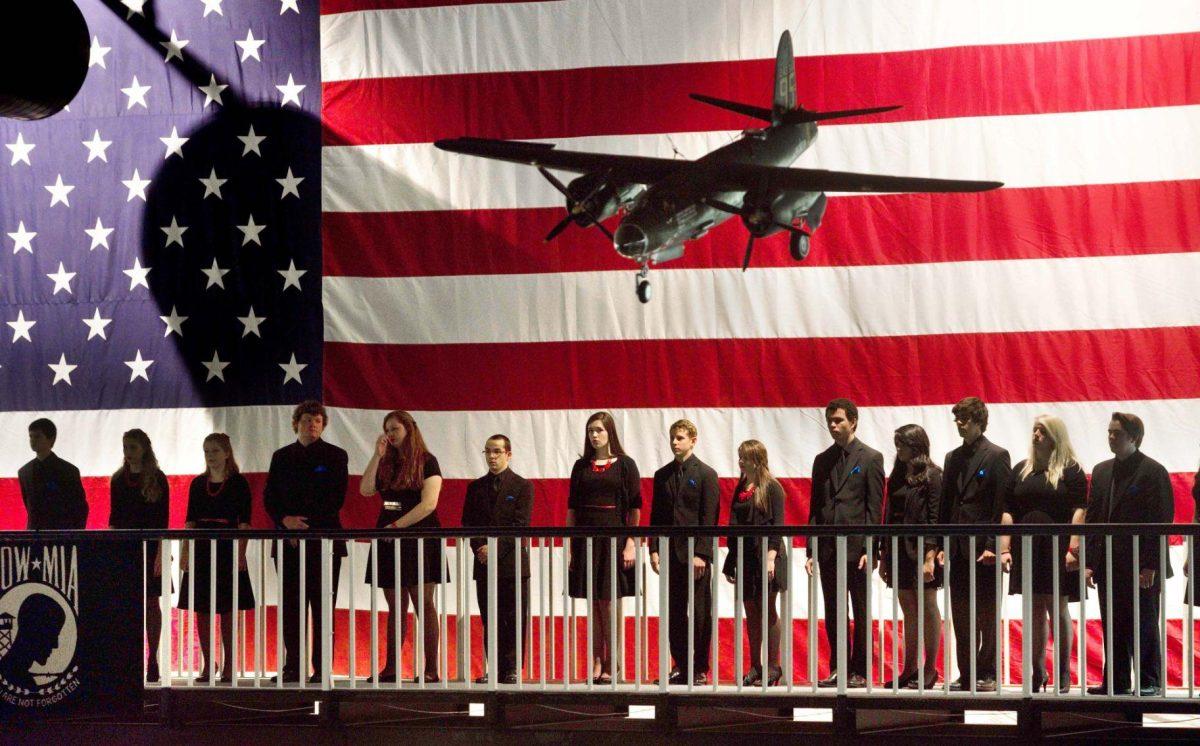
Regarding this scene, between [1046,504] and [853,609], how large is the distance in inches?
34.8

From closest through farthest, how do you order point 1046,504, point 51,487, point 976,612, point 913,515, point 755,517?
1. point 976,612
2. point 1046,504
3. point 913,515
4. point 755,517
5. point 51,487

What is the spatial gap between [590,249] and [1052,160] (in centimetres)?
231

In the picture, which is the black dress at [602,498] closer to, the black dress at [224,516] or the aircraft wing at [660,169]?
the black dress at [224,516]

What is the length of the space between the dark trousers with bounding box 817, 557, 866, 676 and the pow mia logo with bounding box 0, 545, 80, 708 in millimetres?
2805

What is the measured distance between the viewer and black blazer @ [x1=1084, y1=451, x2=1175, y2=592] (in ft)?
18.2

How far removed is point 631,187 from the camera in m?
7.30

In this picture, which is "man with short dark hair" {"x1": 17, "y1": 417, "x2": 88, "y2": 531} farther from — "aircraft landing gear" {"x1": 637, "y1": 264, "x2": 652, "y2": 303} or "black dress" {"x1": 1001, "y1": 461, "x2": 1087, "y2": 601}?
"black dress" {"x1": 1001, "y1": 461, "x2": 1087, "y2": 601}

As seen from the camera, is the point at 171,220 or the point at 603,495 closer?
the point at 603,495

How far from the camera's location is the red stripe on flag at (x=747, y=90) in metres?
7.08

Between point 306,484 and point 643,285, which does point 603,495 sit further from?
point 643,285

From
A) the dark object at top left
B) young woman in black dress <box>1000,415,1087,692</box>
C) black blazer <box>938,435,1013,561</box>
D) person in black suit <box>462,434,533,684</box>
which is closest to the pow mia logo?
person in black suit <box>462,434,533,684</box>

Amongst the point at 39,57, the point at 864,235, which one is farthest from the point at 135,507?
the point at 39,57

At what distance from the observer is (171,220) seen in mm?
7906

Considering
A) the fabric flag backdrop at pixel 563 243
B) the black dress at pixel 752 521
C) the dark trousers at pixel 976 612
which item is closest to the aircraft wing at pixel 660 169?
the fabric flag backdrop at pixel 563 243
